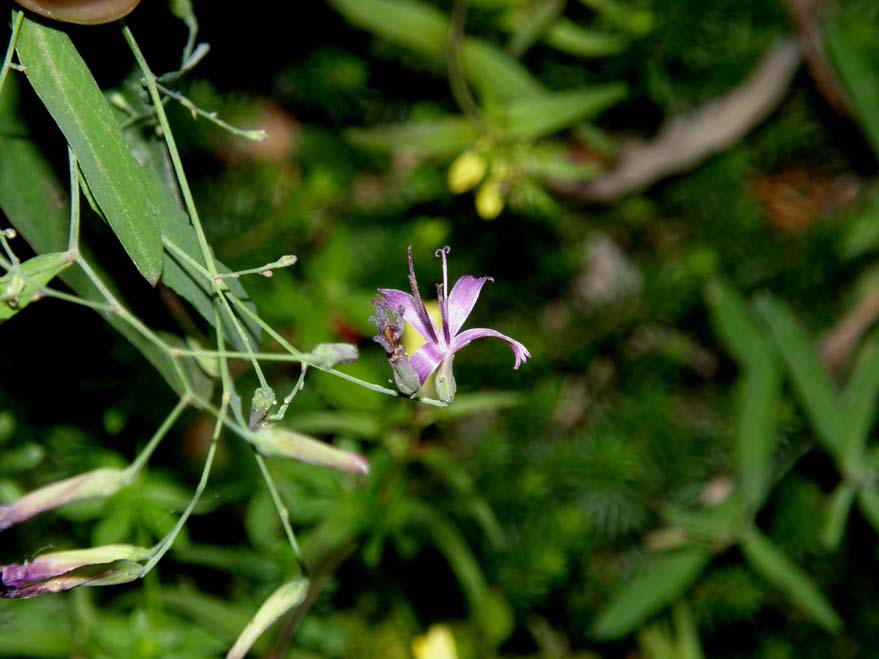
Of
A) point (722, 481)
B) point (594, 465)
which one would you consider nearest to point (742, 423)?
point (722, 481)

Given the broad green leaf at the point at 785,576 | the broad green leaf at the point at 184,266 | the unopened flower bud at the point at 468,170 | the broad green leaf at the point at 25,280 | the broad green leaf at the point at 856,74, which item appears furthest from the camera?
the broad green leaf at the point at 856,74

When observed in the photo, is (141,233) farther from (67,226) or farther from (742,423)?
(742,423)

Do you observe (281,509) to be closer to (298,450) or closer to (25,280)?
(298,450)

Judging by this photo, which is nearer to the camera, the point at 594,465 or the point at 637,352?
the point at 594,465

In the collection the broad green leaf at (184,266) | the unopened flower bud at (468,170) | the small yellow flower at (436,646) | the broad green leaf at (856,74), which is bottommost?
the small yellow flower at (436,646)

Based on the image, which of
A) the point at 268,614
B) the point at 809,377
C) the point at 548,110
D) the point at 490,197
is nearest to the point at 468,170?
the point at 490,197

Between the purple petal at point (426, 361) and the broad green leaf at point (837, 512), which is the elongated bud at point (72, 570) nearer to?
the purple petal at point (426, 361)

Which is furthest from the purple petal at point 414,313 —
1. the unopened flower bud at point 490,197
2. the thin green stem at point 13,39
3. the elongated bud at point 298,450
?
the unopened flower bud at point 490,197
